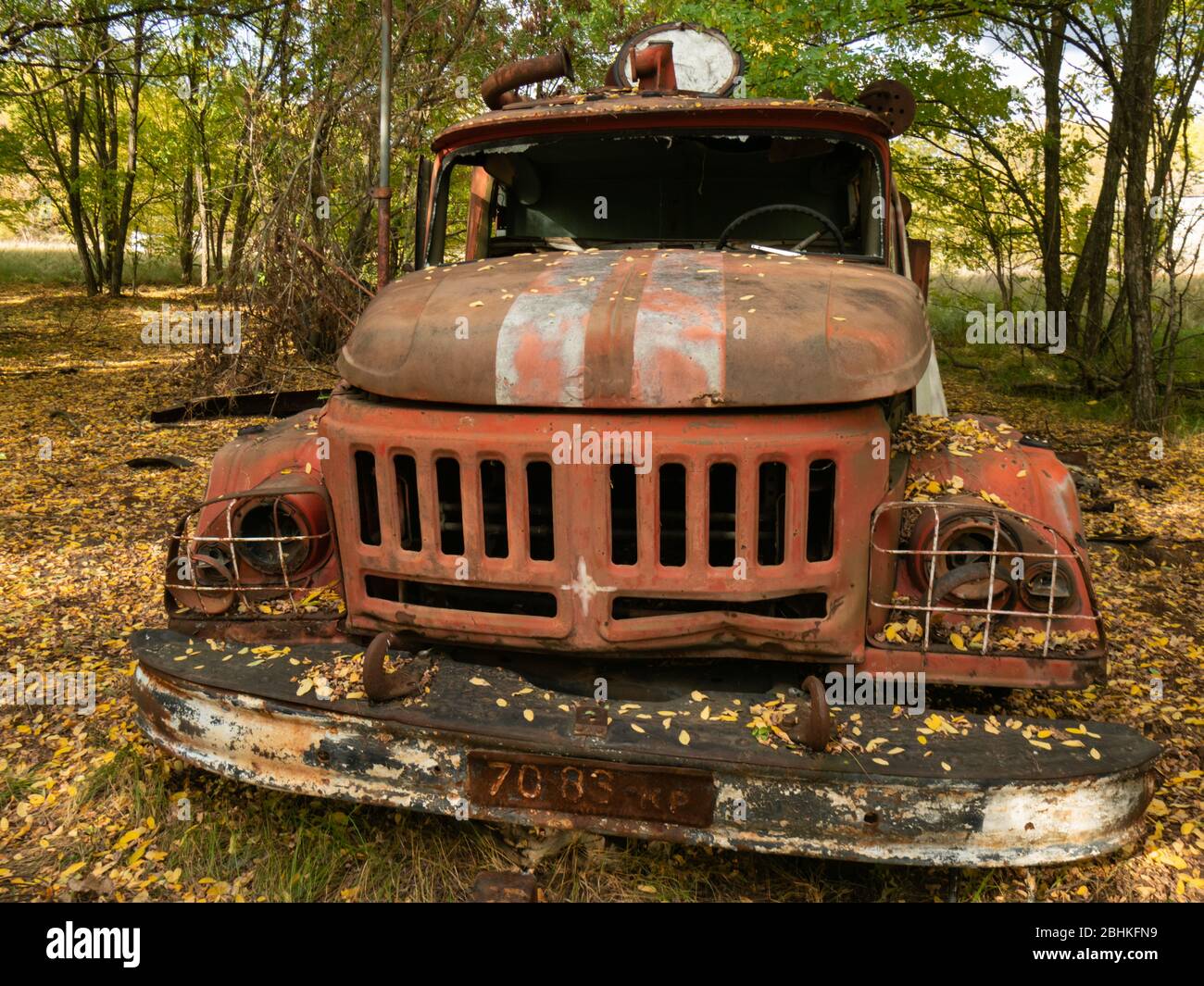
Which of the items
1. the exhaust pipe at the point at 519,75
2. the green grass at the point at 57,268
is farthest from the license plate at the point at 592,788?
the green grass at the point at 57,268

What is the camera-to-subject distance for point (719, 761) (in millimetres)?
2357

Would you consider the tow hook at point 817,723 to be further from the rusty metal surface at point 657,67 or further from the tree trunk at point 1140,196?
the tree trunk at point 1140,196

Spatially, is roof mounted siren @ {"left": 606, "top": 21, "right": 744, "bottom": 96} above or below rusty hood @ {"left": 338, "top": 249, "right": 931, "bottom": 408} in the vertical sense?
above

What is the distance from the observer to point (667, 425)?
2.49m

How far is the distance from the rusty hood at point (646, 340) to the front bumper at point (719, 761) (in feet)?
2.94

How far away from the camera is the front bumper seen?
91.2 inches

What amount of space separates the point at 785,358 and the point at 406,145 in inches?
358

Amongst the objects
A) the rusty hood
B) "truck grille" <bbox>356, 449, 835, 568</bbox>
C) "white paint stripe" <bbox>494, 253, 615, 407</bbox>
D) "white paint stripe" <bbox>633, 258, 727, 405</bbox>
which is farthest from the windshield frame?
"truck grille" <bbox>356, 449, 835, 568</bbox>

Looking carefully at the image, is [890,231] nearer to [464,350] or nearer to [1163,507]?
[464,350]

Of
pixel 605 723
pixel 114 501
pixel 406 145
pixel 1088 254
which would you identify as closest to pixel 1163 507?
pixel 1088 254

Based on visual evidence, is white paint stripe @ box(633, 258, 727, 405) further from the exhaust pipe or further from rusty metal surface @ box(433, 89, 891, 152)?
the exhaust pipe

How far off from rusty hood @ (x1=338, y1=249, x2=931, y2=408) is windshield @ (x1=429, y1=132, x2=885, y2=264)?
2.93 feet

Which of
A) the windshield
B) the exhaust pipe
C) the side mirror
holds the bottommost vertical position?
the side mirror

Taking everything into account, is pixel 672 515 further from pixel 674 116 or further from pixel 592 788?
pixel 674 116
